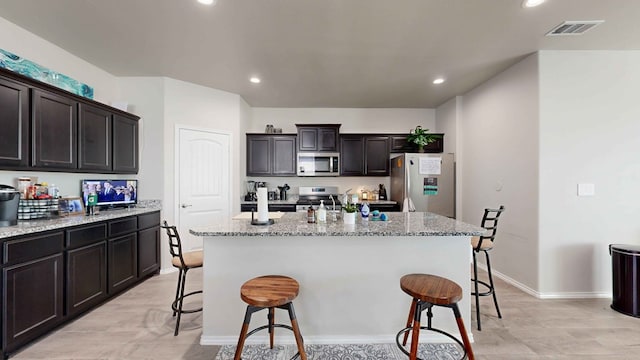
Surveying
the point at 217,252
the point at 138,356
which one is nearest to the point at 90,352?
the point at 138,356

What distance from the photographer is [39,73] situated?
105 inches

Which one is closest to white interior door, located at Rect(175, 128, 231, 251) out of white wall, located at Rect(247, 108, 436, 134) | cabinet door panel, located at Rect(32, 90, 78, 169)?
white wall, located at Rect(247, 108, 436, 134)

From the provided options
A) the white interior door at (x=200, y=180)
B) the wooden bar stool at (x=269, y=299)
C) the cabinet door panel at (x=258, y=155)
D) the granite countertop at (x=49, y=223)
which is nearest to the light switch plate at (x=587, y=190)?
the wooden bar stool at (x=269, y=299)

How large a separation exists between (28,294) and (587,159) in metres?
5.40

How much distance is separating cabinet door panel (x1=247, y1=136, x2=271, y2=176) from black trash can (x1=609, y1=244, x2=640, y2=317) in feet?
15.0

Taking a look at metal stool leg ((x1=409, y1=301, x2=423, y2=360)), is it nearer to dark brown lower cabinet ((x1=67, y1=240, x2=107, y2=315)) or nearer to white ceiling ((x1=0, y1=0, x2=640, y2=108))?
white ceiling ((x1=0, y1=0, x2=640, y2=108))

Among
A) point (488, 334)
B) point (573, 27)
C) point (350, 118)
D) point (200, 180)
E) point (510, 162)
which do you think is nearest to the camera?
point (488, 334)

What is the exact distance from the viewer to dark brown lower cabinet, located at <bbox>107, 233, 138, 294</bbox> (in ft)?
9.30

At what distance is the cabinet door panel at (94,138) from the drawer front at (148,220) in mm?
701

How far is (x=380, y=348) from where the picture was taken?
2.03 m

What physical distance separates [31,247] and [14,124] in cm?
103

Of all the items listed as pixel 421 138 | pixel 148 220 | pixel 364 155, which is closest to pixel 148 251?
pixel 148 220

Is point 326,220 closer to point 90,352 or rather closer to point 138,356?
point 138,356

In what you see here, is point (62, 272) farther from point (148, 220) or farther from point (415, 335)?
point (415, 335)
